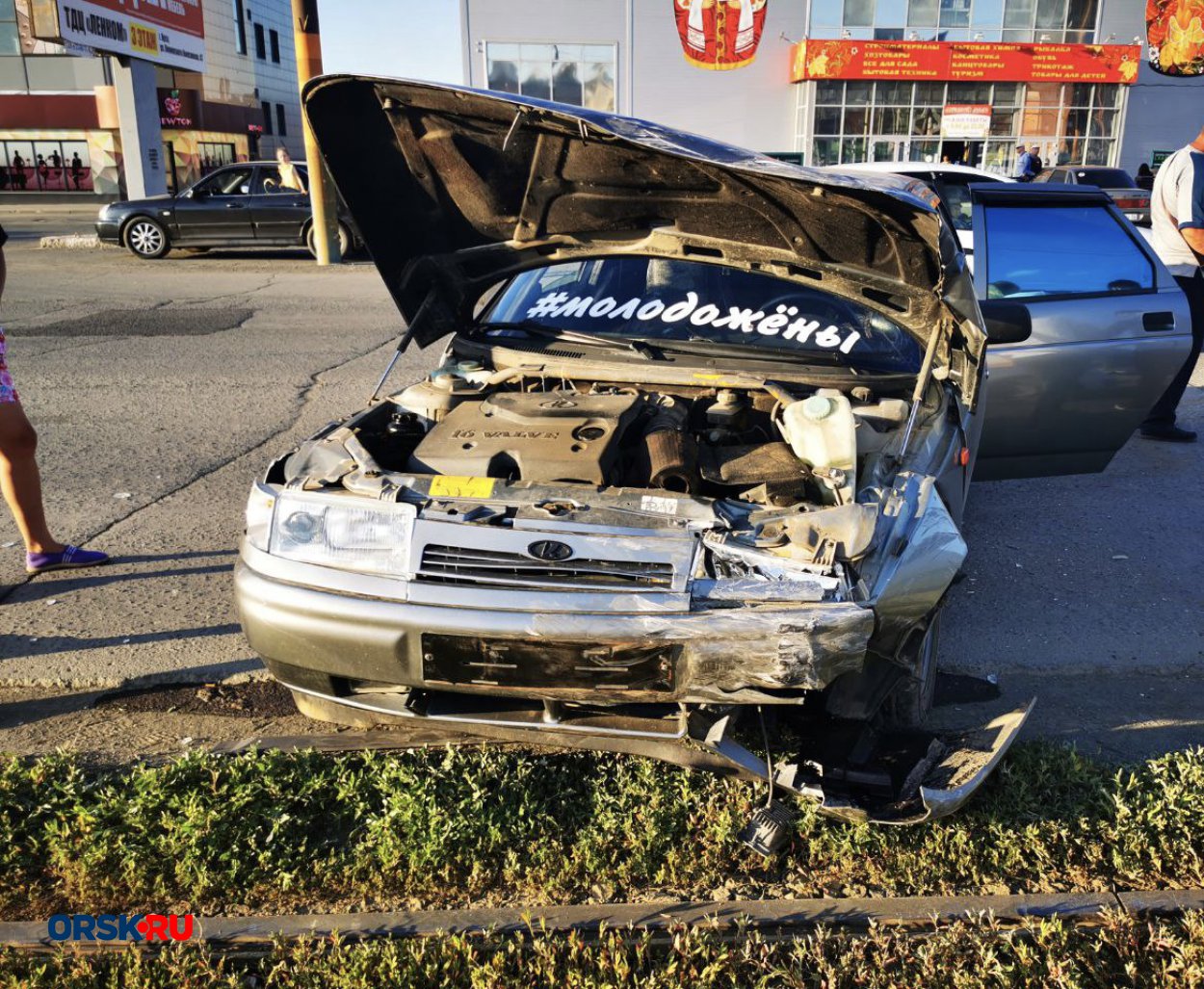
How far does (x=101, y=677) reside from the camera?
381cm

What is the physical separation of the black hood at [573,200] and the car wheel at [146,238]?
13799 mm

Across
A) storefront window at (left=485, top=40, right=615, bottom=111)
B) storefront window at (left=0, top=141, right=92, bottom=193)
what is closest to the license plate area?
storefront window at (left=485, top=40, right=615, bottom=111)

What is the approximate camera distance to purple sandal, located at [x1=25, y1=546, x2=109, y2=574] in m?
4.64

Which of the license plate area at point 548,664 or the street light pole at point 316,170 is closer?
the license plate area at point 548,664

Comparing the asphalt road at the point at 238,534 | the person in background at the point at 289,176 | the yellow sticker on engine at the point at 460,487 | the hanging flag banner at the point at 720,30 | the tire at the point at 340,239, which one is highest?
the hanging flag banner at the point at 720,30

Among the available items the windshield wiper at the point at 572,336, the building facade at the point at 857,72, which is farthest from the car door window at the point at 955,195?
the building facade at the point at 857,72

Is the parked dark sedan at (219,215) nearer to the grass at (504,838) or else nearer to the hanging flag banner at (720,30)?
the grass at (504,838)

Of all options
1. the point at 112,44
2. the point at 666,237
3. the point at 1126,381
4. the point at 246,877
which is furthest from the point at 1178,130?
the point at 246,877

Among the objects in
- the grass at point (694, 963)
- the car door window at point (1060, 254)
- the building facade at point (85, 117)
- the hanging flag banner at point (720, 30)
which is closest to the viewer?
the grass at point (694, 963)

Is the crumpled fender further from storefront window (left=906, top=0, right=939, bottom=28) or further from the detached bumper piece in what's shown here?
storefront window (left=906, top=0, right=939, bottom=28)

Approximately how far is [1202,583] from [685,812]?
3.03 meters

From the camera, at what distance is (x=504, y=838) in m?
2.87

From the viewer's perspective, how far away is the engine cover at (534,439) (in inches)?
123

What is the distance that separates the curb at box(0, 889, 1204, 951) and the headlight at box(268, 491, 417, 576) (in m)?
0.92
